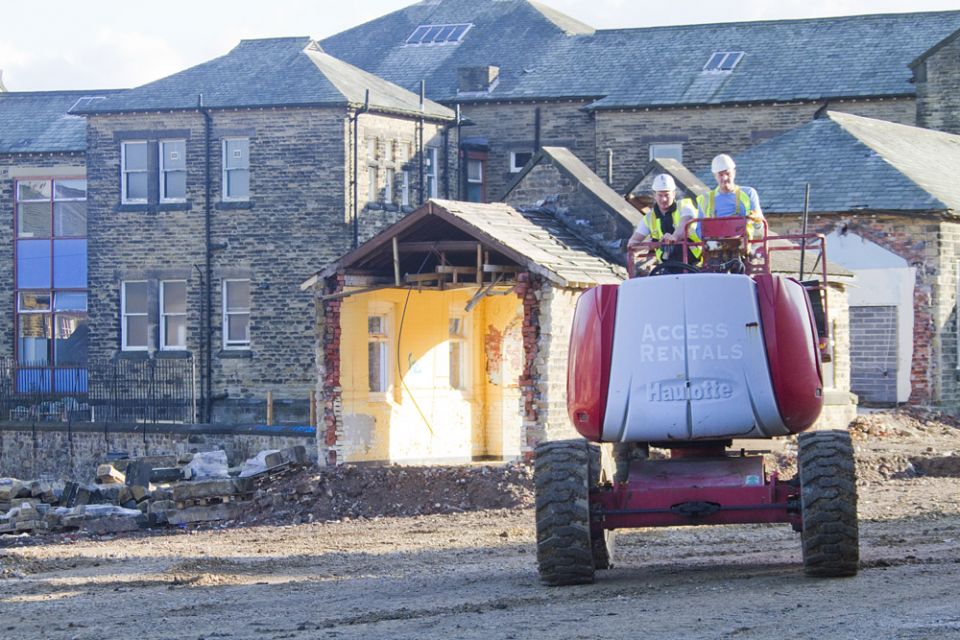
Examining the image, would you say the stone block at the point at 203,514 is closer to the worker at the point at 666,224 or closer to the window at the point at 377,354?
the window at the point at 377,354

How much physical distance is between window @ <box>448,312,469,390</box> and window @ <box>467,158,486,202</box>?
Answer: 17.1 m

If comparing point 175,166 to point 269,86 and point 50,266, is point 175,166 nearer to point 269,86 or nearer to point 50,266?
point 269,86

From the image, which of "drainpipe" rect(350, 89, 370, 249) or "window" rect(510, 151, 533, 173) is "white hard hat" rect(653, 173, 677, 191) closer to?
"drainpipe" rect(350, 89, 370, 249)

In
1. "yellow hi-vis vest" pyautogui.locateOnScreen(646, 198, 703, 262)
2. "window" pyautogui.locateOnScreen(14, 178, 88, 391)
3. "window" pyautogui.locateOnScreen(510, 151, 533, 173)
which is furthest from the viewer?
"window" pyautogui.locateOnScreen(510, 151, 533, 173)

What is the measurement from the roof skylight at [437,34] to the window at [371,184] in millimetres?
11538

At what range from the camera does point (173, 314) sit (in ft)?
131

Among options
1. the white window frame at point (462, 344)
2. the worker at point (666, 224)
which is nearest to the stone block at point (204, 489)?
the white window frame at point (462, 344)

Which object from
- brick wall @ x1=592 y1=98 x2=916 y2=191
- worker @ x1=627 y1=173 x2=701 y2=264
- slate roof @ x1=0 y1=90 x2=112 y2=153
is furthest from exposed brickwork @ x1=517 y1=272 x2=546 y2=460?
slate roof @ x1=0 y1=90 x2=112 y2=153

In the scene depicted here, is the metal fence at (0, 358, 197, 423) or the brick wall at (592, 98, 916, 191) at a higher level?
the brick wall at (592, 98, 916, 191)

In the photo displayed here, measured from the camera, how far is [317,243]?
127 ft

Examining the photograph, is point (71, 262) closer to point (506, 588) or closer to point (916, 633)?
point (506, 588)

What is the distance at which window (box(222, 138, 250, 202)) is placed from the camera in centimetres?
3928

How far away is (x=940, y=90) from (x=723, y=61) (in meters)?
5.89

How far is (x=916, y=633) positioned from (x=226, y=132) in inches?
1209
